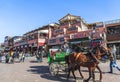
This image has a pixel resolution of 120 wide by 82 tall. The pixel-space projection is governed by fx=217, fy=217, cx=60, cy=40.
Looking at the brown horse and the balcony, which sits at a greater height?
the balcony

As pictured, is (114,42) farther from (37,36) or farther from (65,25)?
(37,36)

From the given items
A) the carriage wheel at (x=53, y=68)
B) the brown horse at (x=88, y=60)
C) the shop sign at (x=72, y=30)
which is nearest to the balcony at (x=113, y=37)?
the shop sign at (x=72, y=30)

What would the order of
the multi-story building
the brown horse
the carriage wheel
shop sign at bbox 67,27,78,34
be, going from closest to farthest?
the brown horse < the carriage wheel < the multi-story building < shop sign at bbox 67,27,78,34

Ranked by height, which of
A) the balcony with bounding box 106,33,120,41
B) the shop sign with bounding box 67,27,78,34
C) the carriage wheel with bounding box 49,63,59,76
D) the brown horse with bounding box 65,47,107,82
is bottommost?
the carriage wheel with bounding box 49,63,59,76

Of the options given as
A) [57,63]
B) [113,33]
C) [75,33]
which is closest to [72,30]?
[75,33]

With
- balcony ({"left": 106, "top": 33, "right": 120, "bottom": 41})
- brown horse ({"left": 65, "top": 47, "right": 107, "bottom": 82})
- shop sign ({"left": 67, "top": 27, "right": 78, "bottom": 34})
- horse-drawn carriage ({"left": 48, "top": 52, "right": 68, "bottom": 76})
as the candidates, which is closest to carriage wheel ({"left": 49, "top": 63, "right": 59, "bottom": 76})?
horse-drawn carriage ({"left": 48, "top": 52, "right": 68, "bottom": 76})

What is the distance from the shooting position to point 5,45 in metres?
90.8

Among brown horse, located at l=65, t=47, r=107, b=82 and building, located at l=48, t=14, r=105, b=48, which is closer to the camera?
brown horse, located at l=65, t=47, r=107, b=82

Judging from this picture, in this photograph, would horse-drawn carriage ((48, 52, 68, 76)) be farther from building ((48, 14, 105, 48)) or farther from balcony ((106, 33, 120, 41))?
balcony ((106, 33, 120, 41))

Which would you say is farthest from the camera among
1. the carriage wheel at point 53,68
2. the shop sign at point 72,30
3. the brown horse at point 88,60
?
the shop sign at point 72,30

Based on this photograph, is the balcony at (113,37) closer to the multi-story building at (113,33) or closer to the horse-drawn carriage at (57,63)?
the multi-story building at (113,33)

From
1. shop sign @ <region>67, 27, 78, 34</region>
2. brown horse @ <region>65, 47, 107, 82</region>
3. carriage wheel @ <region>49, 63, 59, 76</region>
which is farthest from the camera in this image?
shop sign @ <region>67, 27, 78, 34</region>

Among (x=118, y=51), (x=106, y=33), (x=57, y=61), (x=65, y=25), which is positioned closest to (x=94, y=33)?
(x=106, y=33)

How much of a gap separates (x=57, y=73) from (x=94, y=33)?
922 inches
